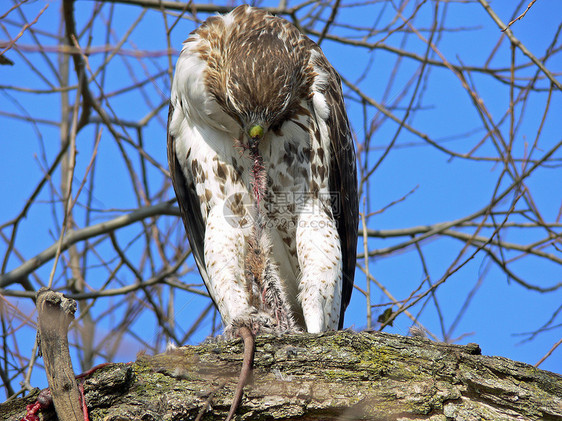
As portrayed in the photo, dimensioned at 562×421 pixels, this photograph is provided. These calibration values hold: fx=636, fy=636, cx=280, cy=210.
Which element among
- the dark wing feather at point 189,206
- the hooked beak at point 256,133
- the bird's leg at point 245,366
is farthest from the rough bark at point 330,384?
the dark wing feather at point 189,206

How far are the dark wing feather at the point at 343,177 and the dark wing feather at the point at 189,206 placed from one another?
100cm

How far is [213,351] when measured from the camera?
291 cm

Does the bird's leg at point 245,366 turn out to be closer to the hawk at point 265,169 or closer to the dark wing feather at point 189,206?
the hawk at point 265,169

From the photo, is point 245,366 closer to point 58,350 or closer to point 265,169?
point 58,350

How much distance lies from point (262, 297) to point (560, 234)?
2323 millimetres

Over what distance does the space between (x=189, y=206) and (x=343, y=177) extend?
1.15 metres

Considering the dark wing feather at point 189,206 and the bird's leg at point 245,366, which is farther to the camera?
A: the dark wing feather at point 189,206

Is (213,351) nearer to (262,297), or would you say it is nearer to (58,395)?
(58,395)

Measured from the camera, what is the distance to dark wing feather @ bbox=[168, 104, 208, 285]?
451 centimetres

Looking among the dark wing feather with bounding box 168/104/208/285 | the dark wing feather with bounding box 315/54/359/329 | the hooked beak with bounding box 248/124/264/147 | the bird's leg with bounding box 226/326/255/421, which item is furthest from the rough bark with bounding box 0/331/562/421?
the dark wing feather with bounding box 168/104/208/285

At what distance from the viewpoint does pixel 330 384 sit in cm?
276

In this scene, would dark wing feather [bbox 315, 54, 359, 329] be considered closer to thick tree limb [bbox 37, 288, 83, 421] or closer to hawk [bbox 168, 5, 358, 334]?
hawk [bbox 168, 5, 358, 334]

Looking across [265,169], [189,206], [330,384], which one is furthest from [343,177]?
[330,384]

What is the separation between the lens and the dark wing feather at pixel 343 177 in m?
4.28
